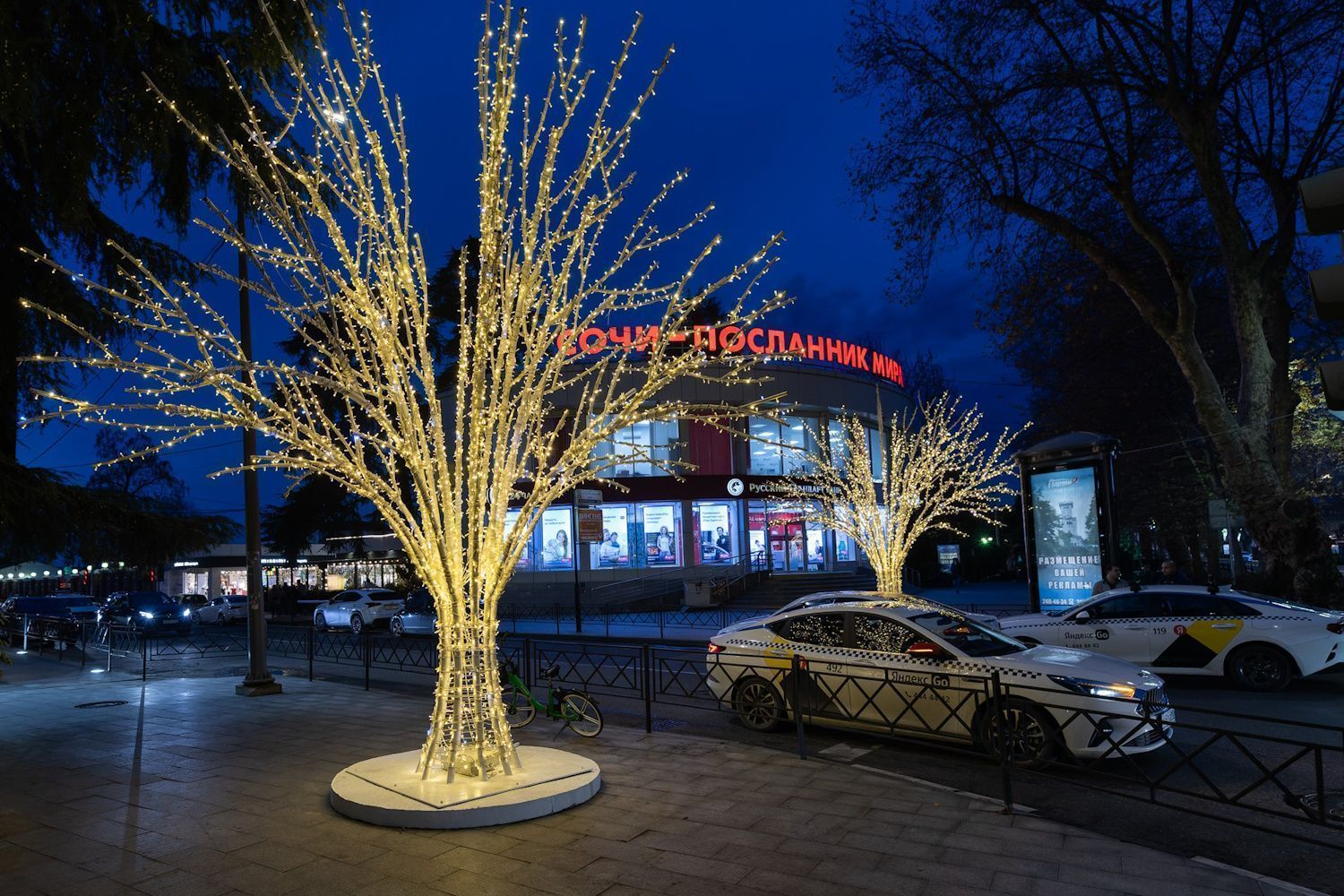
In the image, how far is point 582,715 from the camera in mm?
9992

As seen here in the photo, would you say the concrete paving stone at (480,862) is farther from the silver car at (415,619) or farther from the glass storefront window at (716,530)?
the glass storefront window at (716,530)

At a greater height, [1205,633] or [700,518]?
→ [700,518]

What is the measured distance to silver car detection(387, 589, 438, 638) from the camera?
85.8ft

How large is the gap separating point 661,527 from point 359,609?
14.2 metres

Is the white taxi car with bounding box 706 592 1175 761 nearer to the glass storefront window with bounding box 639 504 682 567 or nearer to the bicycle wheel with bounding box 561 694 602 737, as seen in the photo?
the bicycle wheel with bounding box 561 694 602 737

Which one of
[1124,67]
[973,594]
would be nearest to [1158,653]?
[1124,67]

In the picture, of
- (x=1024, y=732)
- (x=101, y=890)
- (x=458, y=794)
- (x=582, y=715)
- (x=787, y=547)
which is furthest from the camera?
(x=787, y=547)

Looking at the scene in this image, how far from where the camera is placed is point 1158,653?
12453mm

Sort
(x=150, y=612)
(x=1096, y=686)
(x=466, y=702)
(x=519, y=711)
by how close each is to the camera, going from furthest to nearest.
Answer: (x=150, y=612) → (x=519, y=711) → (x=1096, y=686) → (x=466, y=702)

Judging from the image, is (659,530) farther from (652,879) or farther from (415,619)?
(652,879)

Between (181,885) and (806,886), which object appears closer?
(806,886)

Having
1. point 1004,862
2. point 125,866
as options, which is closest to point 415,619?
point 125,866

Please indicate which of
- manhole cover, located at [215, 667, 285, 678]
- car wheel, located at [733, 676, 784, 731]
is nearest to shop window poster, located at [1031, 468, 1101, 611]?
car wheel, located at [733, 676, 784, 731]

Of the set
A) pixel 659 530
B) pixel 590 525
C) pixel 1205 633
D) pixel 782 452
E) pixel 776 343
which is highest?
pixel 776 343
